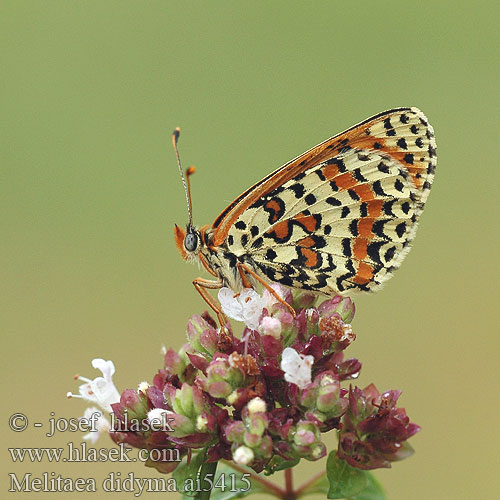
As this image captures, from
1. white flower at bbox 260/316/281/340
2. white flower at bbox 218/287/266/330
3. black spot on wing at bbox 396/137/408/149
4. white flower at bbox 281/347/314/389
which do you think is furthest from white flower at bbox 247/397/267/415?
black spot on wing at bbox 396/137/408/149

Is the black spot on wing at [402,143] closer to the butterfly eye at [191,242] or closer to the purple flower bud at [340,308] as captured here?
the purple flower bud at [340,308]

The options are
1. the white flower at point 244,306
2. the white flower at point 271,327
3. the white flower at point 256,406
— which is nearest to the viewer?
the white flower at point 256,406

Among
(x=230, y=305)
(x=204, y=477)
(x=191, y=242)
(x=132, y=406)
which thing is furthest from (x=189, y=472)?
(x=191, y=242)

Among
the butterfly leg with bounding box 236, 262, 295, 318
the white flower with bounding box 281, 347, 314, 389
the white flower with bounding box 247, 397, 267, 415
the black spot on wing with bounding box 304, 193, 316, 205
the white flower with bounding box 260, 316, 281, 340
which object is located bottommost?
the white flower with bounding box 247, 397, 267, 415

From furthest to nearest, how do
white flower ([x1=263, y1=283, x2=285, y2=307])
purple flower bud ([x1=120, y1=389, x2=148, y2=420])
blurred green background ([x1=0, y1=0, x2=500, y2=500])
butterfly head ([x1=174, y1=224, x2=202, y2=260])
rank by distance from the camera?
blurred green background ([x1=0, y1=0, x2=500, y2=500]) < butterfly head ([x1=174, y1=224, x2=202, y2=260]) < white flower ([x1=263, y1=283, x2=285, y2=307]) < purple flower bud ([x1=120, y1=389, x2=148, y2=420])

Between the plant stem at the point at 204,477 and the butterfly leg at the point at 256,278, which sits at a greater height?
the butterfly leg at the point at 256,278

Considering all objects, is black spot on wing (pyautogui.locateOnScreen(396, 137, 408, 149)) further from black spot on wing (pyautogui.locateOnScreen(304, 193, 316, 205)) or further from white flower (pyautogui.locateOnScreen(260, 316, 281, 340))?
white flower (pyautogui.locateOnScreen(260, 316, 281, 340))

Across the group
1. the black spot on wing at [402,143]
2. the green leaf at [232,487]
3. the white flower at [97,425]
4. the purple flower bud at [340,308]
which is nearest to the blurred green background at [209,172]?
the green leaf at [232,487]

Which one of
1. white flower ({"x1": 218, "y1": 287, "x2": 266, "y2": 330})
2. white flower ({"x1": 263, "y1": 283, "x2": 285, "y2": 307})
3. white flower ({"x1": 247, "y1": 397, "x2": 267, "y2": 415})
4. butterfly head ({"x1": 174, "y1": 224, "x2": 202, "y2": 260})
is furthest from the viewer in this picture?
butterfly head ({"x1": 174, "y1": 224, "x2": 202, "y2": 260})
